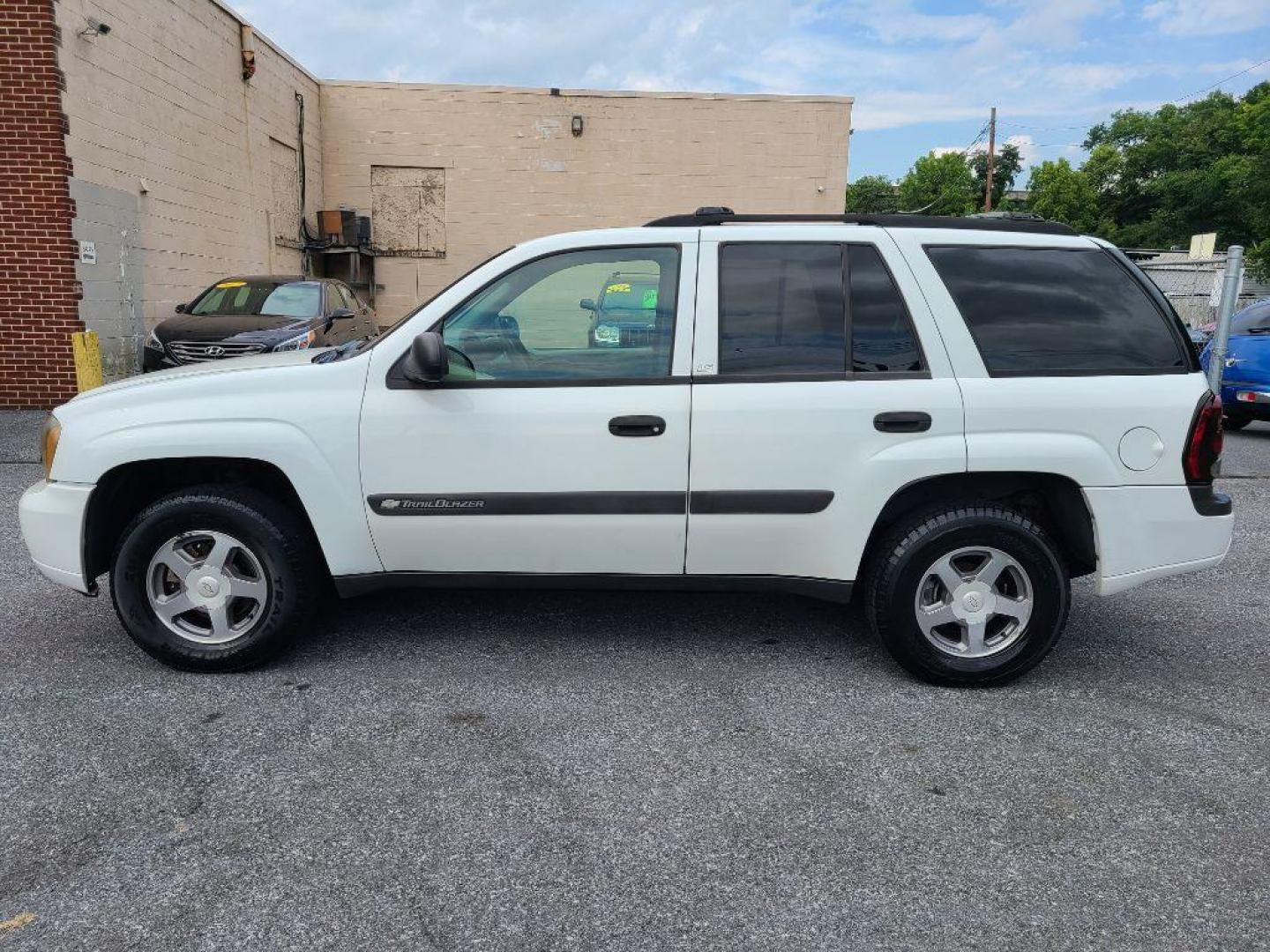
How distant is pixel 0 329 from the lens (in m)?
10.8

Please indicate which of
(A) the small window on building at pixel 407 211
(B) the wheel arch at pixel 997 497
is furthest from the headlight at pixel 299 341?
(A) the small window on building at pixel 407 211

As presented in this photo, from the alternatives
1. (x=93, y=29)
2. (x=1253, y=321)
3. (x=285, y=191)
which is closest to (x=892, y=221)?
(x=1253, y=321)

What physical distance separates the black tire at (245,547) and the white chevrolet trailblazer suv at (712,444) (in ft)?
0.04

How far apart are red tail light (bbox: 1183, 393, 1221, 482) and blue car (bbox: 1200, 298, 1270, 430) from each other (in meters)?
8.10

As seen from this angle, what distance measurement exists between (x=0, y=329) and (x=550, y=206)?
11.8 m

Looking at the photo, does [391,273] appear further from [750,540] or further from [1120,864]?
[1120,864]

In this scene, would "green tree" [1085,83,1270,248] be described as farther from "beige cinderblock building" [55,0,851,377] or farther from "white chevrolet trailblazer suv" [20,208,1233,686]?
"white chevrolet trailblazer suv" [20,208,1233,686]

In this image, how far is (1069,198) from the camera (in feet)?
217

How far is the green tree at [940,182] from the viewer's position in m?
87.0

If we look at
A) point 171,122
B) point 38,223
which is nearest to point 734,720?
point 38,223

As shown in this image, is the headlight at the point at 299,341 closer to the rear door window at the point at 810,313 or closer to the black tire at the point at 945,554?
the rear door window at the point at 810,313

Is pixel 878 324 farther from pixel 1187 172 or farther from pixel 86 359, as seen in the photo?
pixel 1187 172

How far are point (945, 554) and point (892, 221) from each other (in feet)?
4.57

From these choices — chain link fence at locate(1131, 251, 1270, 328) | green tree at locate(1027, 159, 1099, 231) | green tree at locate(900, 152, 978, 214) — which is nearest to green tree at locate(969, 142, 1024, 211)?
green tree at locate(900, 152, 978, 214)
